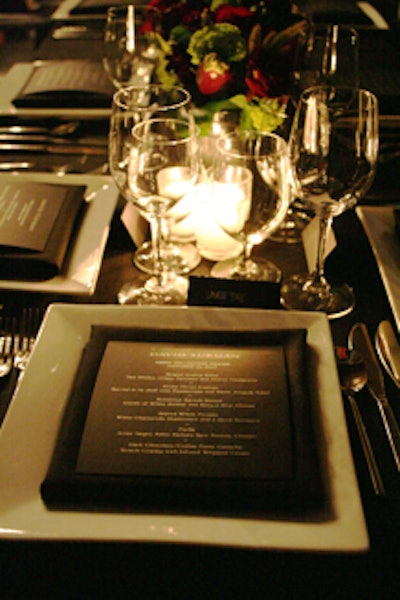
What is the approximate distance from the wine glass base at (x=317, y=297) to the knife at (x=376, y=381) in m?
0.05

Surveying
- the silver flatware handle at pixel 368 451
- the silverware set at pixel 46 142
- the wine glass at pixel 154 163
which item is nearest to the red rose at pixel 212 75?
the wine glass at pixel 154 163

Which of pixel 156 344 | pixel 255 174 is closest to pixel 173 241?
pixel 255 174

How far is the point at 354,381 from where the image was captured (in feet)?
2.11

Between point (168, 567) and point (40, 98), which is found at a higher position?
point (40, 98)

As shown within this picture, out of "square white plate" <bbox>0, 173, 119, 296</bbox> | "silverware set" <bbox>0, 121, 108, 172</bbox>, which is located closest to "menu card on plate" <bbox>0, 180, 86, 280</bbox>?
"square white plate" <bbox>0, 173, 119, 296</bbox>

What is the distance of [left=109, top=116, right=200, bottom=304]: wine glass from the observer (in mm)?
731

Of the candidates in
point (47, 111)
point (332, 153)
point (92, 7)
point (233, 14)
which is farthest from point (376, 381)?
point (92, 7)

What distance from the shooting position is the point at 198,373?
0.57 m

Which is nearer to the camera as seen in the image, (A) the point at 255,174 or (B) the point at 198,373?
(B) the point at 198,373

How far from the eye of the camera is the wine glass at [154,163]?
0.73 meters

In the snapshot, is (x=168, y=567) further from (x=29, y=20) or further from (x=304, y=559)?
(x=29, y=20)

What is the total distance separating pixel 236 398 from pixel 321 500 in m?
0.12

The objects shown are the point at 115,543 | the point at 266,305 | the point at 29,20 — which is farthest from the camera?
the point at 29,20

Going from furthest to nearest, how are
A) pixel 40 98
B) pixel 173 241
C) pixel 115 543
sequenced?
pixel 40 98 → pixel 173 241 → pixel 115 543
